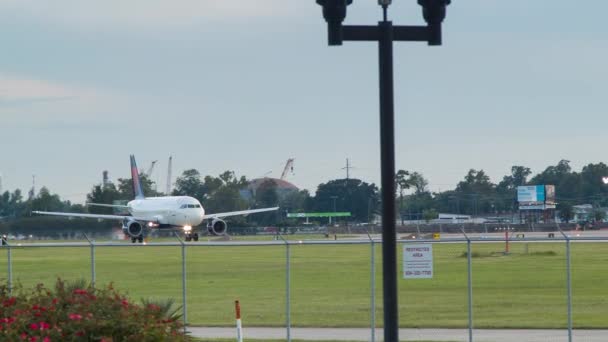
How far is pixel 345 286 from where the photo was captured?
41000mm

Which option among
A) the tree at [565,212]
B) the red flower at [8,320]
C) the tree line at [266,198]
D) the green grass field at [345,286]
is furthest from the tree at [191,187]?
the red flower at [8,320]

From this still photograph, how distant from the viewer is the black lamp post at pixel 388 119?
13.5 m

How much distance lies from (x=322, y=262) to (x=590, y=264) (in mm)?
11963

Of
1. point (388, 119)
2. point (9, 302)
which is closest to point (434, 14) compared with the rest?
point (388, 119)

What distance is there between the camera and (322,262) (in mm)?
55344

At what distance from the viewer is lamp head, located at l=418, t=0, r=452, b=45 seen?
530 inches

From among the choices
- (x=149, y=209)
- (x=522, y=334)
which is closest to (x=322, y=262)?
(x=522, y=334)

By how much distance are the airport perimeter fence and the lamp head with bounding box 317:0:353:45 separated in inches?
333

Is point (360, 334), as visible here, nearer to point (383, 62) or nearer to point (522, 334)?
point (522, 334)

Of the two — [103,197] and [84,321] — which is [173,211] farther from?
[84,321]

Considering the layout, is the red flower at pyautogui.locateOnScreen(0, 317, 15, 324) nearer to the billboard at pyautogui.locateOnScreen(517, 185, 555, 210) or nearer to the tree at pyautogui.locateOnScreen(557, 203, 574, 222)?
the billboard at pyautogui.locateOnScreen(517, 185, 555, 210)

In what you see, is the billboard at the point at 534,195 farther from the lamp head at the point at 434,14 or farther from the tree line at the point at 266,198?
the lamp head at the point at 434,14

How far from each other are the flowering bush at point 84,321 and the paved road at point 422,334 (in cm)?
1149

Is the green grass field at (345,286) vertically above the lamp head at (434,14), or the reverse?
the lamp head at (434,14)
